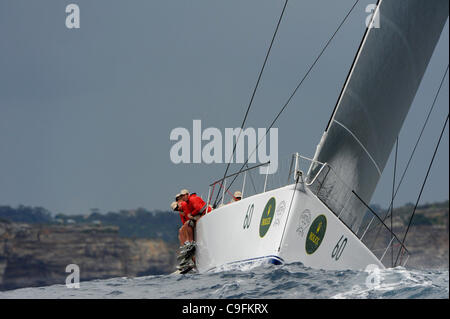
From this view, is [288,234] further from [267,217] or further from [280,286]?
[280,286]

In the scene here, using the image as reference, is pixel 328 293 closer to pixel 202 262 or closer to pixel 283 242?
pixel 283 242

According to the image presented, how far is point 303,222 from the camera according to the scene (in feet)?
22.5

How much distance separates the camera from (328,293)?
5.82 m

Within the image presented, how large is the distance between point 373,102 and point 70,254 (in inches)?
2607

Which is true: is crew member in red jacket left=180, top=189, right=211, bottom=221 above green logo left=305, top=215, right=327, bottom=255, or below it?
above

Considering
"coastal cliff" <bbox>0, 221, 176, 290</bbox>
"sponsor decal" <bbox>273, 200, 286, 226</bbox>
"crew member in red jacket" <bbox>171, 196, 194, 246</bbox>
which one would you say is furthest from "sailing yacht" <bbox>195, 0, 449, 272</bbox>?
"coastal cliff" <bbox>0, 221, 176, 290</bbox>

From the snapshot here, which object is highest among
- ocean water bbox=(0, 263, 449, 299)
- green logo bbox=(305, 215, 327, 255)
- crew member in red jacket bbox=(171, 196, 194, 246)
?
crew member in red jacket bbox=(171, 196, 194, 246)

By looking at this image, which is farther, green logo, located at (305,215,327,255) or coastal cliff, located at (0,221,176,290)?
coastal cliff, located at (0,221,176,290)

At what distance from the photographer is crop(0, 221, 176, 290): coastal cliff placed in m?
68.2

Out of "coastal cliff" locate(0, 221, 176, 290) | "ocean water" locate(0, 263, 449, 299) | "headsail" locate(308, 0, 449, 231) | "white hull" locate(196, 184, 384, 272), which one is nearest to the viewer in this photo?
"ocean water" locate(0, 263, 449, 299)

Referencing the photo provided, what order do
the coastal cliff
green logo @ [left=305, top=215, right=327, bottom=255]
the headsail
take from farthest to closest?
the coastal cliff < the headsail < green logo @ [left=305, top=215, right=327, bottom=255]

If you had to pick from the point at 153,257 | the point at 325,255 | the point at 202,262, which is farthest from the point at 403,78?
the point at 153,257

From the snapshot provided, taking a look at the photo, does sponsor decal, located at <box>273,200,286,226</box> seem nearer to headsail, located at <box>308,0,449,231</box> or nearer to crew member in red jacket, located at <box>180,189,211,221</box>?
headsail, located at <box>308,0,449,231</box>
